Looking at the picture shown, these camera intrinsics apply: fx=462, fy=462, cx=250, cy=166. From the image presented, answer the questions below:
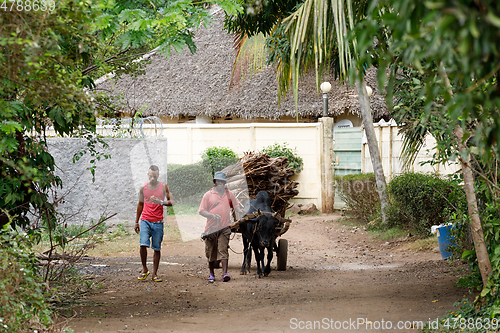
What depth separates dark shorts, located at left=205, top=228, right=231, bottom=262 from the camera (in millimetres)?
7402

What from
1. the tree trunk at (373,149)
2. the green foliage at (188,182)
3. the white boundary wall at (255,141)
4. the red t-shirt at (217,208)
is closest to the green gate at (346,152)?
the white boundary wall at (255,141)

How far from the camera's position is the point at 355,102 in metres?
16.2

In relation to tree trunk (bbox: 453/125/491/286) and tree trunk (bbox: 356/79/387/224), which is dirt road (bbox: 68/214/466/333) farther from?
tree trunk (bbox: 356/79/387/224)

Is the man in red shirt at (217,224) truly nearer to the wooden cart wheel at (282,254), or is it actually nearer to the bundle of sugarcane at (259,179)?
the bundle of sugarcane at (259,179)

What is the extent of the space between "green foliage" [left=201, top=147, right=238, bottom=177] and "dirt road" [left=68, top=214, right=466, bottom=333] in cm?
528

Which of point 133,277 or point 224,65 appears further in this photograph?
point 224,65

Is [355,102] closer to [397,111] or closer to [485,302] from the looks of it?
[397,111]

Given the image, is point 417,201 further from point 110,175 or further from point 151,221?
point 110,175

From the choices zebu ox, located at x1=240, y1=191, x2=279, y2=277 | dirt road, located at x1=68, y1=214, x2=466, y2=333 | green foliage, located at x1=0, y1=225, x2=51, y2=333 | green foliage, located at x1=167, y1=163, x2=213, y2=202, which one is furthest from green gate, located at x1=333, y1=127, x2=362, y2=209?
green foliage, located at x1=0, y1=225, x2=51, y2=333

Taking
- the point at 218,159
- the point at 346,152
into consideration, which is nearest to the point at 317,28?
the point at 346,152

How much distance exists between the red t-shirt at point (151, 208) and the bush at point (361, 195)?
6409 mm

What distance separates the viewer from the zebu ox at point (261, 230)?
763 centimetres

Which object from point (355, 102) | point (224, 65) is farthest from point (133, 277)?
point (224, 65)

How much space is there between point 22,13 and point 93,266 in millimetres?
6005
